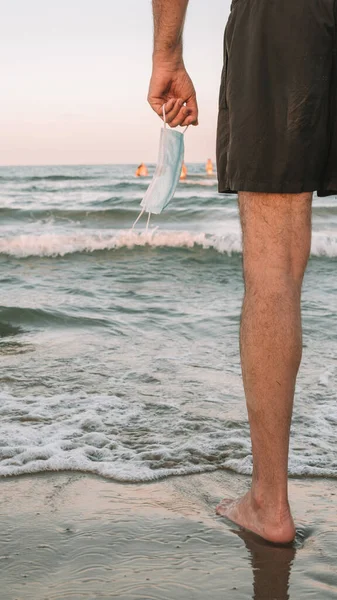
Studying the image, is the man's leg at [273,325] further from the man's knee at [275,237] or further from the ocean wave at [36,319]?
the ocean wave at [36,319]

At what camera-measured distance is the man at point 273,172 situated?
183 centimetres

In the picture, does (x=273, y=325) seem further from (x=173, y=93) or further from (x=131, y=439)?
(x=131, y=439)

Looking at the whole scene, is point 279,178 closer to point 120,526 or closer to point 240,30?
point 240,30

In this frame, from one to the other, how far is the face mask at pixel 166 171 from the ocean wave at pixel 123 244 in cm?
697

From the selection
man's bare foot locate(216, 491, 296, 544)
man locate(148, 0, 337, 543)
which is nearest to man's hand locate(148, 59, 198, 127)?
man locate(148, 0, 337, 543)

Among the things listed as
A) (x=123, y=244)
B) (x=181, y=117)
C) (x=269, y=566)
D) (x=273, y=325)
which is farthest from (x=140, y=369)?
(x=123, y=244)

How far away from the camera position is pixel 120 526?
2027 mm

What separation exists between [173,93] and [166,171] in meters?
0.21

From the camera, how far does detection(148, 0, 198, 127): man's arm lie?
2068 mm

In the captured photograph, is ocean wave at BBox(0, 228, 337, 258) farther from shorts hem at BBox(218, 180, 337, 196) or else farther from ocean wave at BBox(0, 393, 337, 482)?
shorts hem at BBox(218, 180, 337, 196)

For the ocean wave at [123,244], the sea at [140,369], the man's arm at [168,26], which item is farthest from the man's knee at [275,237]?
the ocean wave at [123,244]

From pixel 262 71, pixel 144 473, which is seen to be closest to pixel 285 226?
pixel 262 71

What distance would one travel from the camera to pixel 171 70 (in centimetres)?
212

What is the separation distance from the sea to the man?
1.87 feet
